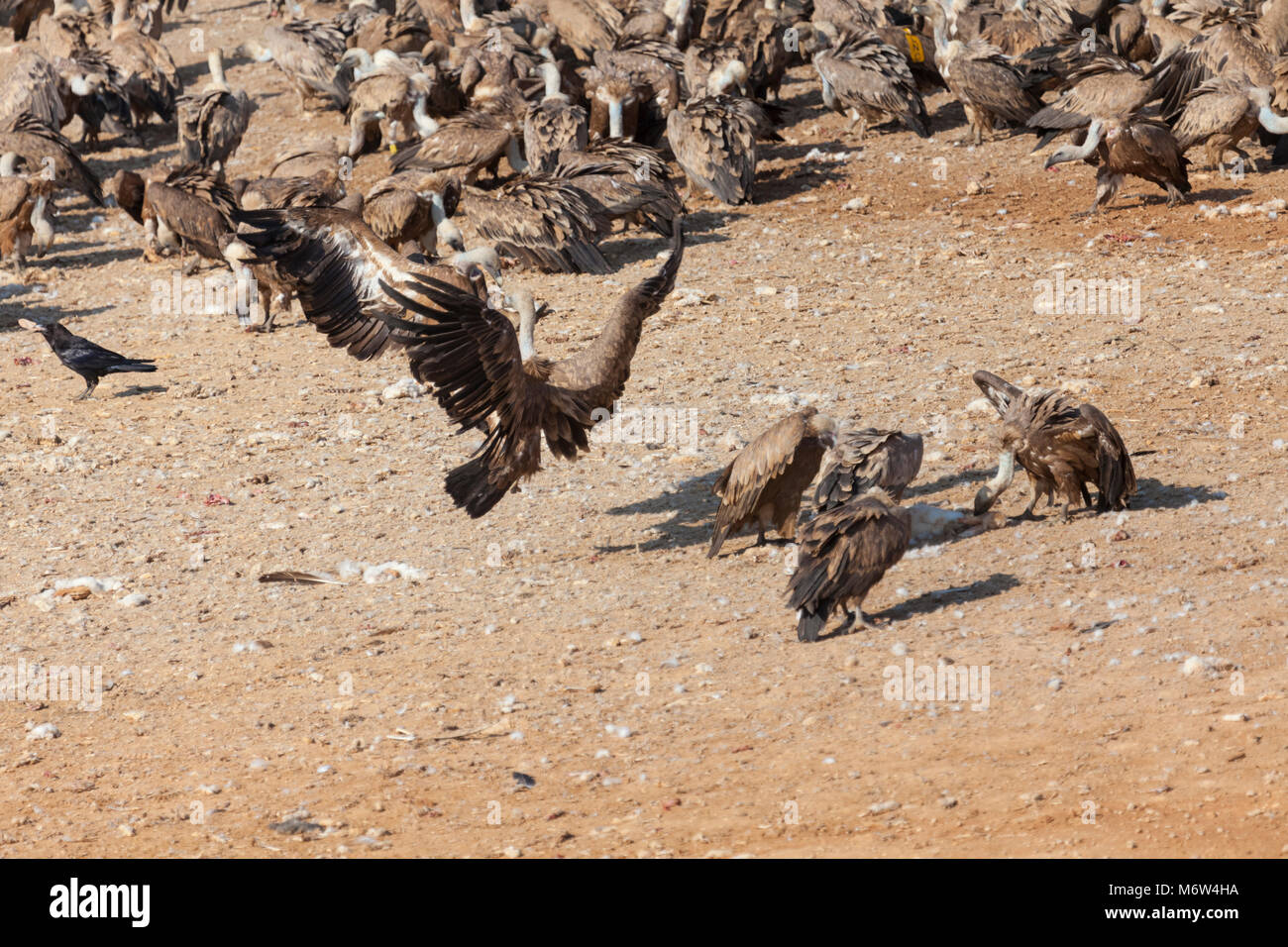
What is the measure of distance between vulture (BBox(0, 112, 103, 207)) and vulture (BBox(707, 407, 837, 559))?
10525mm

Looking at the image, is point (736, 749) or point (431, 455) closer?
point (736, 749)

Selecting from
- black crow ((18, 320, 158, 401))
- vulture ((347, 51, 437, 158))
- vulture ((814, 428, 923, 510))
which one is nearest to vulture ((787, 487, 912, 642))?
vulture ((814, 428, 923, 510))

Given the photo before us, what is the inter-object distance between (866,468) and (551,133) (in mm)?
8411

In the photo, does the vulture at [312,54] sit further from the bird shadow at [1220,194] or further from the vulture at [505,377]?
the vulture at [505,377]

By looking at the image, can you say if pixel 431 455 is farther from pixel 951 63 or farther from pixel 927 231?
pixel 951 63

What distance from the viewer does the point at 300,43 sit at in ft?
59.7

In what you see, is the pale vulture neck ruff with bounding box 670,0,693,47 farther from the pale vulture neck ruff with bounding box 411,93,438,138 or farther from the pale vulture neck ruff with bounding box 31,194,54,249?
the pale vulture neck ruff with bounding box 31,194,54,249

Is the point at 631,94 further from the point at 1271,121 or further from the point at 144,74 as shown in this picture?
the point at 144,74

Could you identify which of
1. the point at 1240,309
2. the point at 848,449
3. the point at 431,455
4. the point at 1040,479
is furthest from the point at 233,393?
the point at 1240,309

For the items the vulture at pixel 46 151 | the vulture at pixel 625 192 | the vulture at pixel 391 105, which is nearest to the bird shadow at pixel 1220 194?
the vulture at pixel 625 192

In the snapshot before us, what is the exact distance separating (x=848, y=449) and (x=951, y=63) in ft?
30.2

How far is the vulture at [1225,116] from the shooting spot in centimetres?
1323

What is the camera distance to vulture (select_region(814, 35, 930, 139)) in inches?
607

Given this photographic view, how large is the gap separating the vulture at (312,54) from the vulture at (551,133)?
13.4ft
